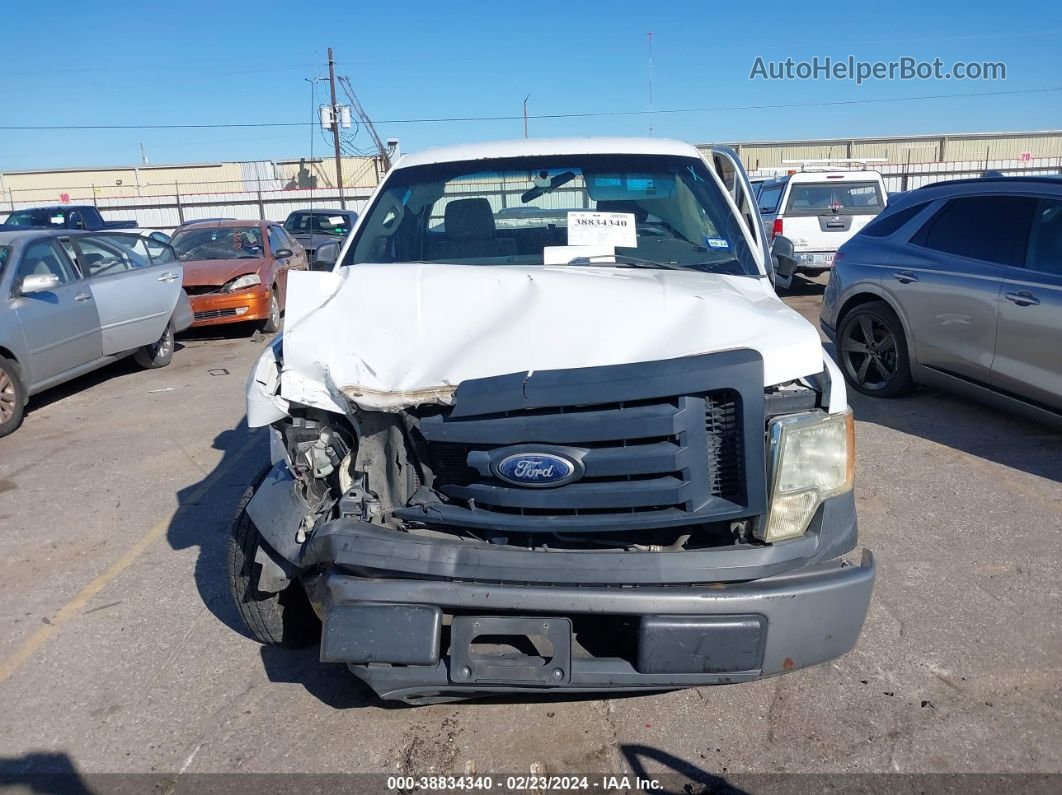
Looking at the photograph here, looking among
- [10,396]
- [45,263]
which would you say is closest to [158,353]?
[45,263]

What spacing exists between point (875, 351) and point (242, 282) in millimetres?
8122

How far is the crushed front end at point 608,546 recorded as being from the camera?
2.40m

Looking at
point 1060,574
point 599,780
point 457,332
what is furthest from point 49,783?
point 1060,574

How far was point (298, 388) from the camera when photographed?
2686mm

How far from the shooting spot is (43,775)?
9.07 ft

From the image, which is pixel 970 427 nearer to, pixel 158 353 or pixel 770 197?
pixel 158 353

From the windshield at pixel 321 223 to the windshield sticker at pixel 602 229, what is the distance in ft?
56.3

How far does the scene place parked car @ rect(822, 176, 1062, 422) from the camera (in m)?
5.32

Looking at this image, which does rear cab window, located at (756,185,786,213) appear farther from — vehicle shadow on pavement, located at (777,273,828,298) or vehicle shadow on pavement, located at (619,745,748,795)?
vehicle shadow on pavement, located at (619,745,748,795)

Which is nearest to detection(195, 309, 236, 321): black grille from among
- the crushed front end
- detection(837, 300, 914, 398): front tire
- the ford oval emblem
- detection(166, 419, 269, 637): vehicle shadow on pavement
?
detection(166, 419, 269, 637): vehicle shadow on pavement

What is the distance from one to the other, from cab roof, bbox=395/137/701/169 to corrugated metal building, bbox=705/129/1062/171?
3385 cm

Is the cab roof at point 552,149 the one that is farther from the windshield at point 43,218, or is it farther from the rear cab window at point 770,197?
the windshield at point 43,218

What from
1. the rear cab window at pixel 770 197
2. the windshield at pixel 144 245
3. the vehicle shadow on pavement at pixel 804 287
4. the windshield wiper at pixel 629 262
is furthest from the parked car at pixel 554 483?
the rear cab window at pixel 770 197

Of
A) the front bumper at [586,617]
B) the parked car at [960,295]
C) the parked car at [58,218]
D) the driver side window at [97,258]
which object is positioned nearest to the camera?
the front bumper at [586,617]
